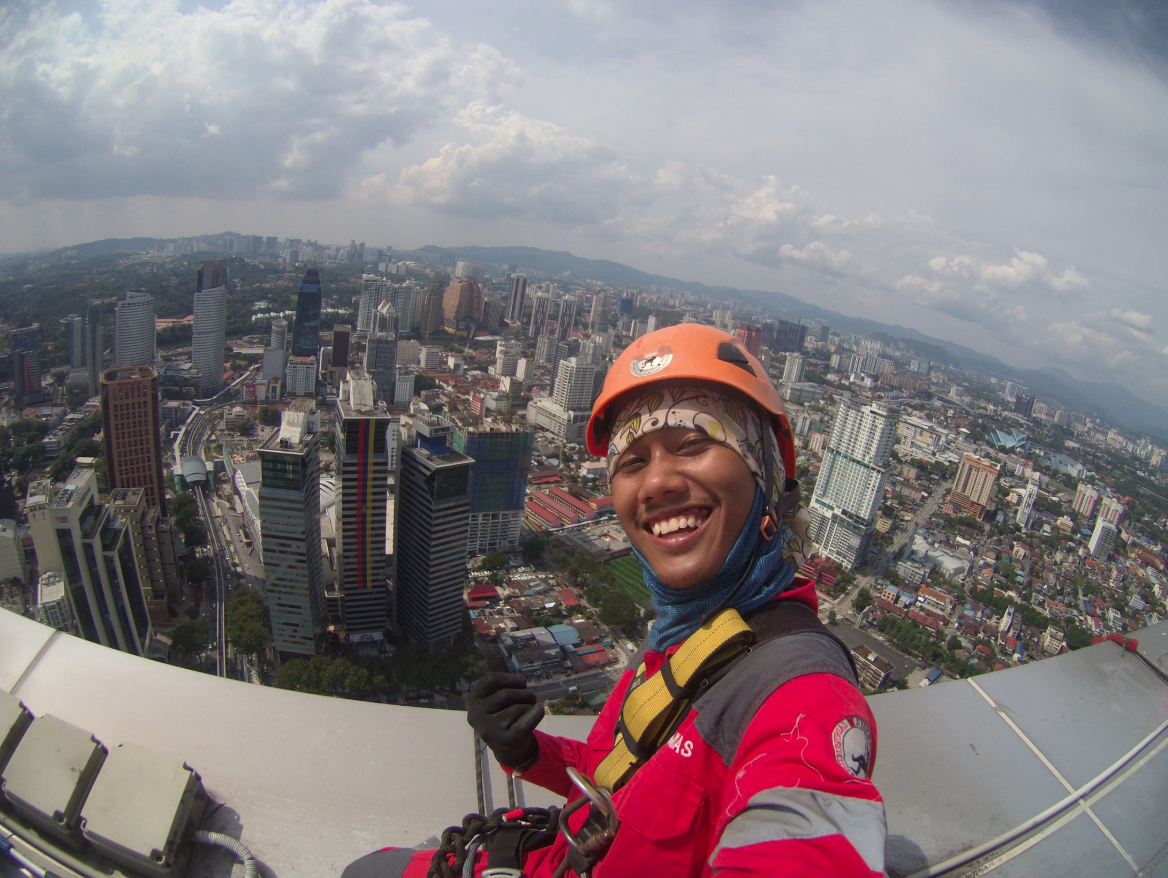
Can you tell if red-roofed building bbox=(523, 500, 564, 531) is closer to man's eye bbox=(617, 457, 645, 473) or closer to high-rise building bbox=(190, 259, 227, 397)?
man's eye bbox=(617, 457, 645, 473)

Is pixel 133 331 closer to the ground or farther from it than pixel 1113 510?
farther from it

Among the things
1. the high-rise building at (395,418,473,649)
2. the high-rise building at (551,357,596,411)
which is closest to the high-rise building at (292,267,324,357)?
the high-rise building at (551,357,596,411)

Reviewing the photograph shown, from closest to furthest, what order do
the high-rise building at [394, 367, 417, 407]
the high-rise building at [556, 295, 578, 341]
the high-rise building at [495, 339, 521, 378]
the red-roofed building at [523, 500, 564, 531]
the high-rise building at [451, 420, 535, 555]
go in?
1. the high-rise building at [451, 420, 535, 555]
2. the red-roofed building at [523, 500, 564, 531]
3. the high-rise building at [394, 367, 417, 407]
4. the high-rise building at [495, 339, 521, 378]
5. the high-rise building at [556, 295, 578, 341]

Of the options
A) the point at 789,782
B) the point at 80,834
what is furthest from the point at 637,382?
the point at 80,834

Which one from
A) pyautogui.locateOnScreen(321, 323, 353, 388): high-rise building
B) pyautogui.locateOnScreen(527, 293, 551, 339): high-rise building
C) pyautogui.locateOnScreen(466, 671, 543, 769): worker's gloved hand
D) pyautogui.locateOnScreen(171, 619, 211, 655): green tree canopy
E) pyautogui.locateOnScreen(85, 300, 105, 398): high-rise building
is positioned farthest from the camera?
pyautogui.locateOnScreen(527, 293, 551, 339): high-rise building

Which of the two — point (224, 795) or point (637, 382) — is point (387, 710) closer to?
point (224, 795)

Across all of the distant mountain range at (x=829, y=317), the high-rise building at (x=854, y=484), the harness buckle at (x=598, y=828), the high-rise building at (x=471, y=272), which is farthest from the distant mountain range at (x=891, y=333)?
the harness buckle at (x=598, y=828)

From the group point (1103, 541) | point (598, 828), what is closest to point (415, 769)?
point (598, 828)

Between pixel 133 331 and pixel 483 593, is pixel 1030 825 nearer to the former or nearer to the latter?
pixel 483 593
